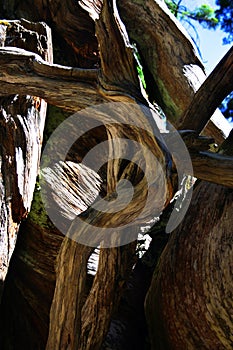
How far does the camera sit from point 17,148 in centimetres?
263

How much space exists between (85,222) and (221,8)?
161 inches

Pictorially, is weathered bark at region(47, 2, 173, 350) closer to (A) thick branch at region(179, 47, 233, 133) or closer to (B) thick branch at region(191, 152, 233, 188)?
(B) thick branch at region(191, 152, 233, 188)

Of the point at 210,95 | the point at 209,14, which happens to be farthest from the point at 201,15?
the point at 210,95

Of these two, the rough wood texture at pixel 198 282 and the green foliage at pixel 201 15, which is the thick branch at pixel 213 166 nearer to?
the rough wood texture at pixel 198 282

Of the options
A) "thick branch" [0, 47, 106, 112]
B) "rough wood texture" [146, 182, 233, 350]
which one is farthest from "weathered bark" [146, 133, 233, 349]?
"thick branch" [0, 47, 106, 112]

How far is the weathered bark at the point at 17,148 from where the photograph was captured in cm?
252

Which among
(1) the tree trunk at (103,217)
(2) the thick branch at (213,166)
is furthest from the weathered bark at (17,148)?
(2) the thick branch at (213,166)

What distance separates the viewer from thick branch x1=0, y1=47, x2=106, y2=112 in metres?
2.06

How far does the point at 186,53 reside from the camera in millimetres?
3660

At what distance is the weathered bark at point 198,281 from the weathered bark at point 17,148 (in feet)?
2.25

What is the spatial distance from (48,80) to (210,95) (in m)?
0.70

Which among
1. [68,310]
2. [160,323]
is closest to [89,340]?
[68,310]

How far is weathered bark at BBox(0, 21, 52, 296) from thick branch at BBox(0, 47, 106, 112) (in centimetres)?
45

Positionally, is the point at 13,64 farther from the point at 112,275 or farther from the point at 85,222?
the point at 112,275
